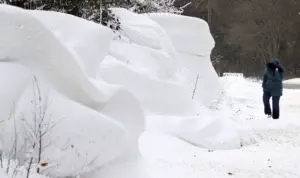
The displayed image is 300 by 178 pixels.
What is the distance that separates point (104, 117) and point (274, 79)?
7280 mm

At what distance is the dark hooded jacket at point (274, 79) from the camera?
1096 centimetres

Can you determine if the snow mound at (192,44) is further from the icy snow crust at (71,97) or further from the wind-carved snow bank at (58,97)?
the wind-carved snow bank at (58,97)

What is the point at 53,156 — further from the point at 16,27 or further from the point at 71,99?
the point at 16,27

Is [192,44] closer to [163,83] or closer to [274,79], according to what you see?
[274,79]

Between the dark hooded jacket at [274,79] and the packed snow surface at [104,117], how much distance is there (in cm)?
185

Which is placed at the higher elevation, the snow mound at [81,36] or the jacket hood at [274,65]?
the snow mound at [81,36]

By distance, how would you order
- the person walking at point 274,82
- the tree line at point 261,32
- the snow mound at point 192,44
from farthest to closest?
the tree line at point 261,32, the snow mound at point 192,44, the person walking at point 274,82

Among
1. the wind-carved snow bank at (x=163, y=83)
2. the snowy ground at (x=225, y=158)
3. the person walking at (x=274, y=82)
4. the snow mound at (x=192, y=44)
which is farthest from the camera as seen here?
the snow mound at (x=192, y=44)

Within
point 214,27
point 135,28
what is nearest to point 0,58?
point 135,28

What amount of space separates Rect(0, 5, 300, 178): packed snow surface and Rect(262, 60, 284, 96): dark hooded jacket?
1851 mm

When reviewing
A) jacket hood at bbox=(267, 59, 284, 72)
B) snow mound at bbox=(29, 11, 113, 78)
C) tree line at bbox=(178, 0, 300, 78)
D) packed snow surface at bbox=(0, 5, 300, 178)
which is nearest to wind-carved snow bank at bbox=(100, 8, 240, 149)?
packed snow surface at bbox=(0, 5, 300, 178)

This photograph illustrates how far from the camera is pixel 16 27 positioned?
4.14m

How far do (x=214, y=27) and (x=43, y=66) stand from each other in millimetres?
36514

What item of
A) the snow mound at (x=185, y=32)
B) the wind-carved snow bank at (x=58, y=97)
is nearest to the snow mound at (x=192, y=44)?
the snow mound at (x=185, y=32)
